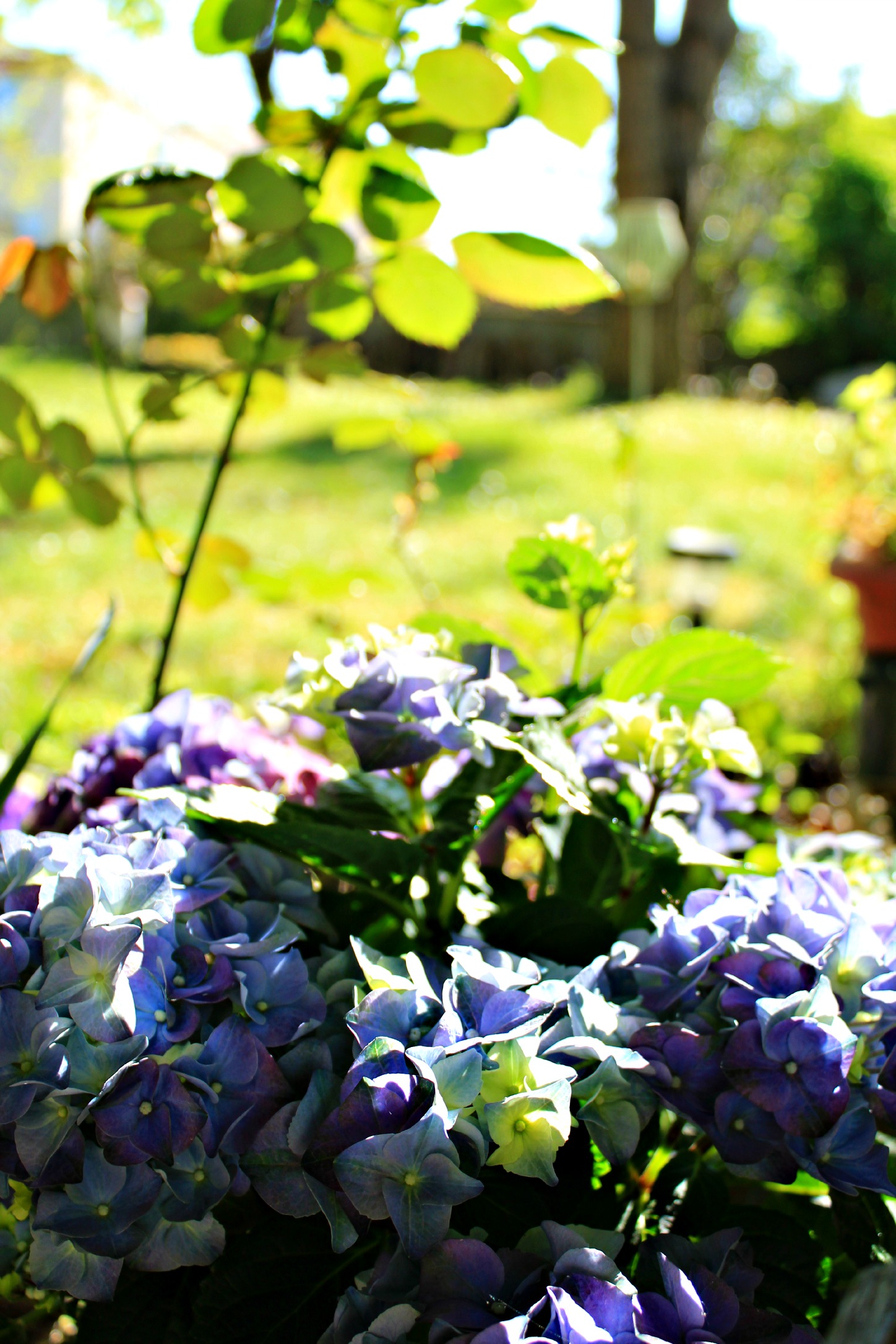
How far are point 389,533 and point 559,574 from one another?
16.0 feet

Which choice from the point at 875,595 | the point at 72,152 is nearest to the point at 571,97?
the point at 875,595

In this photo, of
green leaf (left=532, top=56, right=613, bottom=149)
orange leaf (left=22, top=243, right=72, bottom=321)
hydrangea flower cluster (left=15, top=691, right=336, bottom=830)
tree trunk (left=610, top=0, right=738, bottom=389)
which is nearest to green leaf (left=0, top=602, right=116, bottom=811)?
hydrangea flower cluster (left=15, top=691, right=336, bottom=830)

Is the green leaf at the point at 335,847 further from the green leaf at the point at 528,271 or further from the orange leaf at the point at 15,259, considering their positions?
the orange leaf at the point at 15,259

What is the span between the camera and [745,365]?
55.9 feet

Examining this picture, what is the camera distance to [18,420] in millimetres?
935

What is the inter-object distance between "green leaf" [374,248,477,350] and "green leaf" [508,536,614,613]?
23 cm

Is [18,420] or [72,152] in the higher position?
[18,420]

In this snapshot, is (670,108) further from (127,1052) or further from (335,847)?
(127,1052)

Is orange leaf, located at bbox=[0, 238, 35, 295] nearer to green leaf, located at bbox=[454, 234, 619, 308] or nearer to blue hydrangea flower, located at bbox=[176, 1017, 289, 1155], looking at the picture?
green leaf, located at bbox=[454, 234, 619, 308]

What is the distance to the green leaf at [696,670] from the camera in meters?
0.76

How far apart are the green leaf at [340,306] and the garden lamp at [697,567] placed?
2.12 m

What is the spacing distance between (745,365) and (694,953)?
17.6m

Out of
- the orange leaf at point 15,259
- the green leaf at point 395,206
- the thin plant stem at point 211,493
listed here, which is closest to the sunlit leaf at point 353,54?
the green leaf at point 395,206

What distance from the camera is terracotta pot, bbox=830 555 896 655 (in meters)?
2.76
